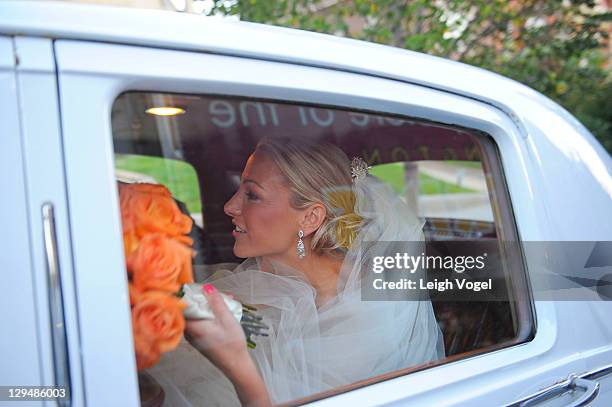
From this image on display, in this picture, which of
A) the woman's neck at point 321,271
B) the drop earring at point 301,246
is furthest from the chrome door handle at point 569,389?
the drop earring at point 301,246

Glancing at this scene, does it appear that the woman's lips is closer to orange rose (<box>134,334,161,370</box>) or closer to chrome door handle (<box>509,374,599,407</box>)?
orange rose (<box>134,334,161,370</box>)

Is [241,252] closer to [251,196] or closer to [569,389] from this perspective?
[251,196]

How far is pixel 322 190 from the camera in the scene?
178cm

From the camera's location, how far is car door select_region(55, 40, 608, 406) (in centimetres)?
92

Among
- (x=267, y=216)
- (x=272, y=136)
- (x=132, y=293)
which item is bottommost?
(x=132, y=293)

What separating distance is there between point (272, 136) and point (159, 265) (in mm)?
929

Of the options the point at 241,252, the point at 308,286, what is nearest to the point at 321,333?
the point at 308,286

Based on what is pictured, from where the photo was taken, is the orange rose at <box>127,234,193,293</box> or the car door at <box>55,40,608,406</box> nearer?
the car door at <box>55,40,608,406</box>

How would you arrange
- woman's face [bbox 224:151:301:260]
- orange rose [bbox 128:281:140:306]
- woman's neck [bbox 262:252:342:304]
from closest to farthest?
orange rose [bbox 128:281:140:306]
woman's neck [bbox 262:252:342:304]
woman's face [bbox 224:151:301:260]

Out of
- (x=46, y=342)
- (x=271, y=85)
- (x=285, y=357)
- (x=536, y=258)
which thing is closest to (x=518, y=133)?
(x=536, y=258)

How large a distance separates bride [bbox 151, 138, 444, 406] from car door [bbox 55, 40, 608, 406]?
17 cm

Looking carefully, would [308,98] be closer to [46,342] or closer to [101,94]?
[101,94]

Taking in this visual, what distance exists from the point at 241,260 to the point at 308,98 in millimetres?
750

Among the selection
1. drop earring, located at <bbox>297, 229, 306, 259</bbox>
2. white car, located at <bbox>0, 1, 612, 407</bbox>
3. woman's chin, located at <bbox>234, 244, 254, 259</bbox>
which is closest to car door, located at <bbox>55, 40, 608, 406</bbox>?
white car, located at <bbox>0, 1, 612, 407</bbox>
